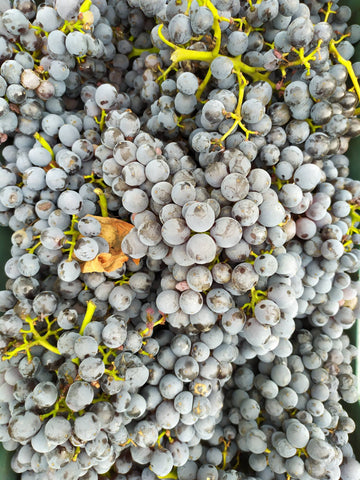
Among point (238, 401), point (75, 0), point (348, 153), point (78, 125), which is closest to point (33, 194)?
point (78, 125)

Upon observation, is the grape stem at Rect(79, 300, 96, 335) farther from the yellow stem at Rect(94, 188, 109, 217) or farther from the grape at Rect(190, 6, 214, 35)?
the grape at Rect(190, 6, 214, 35)

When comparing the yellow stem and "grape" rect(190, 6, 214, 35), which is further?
the yellow stem

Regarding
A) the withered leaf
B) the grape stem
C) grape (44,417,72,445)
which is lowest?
grape (44,417,72,445)

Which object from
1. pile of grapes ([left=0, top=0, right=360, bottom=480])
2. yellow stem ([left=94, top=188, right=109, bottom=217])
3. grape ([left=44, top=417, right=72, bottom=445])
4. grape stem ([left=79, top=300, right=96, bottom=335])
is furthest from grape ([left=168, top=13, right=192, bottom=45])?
grape ([left=44, top=417, right=72, bottom=445])

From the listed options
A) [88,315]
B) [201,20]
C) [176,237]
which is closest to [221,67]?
[201,20]

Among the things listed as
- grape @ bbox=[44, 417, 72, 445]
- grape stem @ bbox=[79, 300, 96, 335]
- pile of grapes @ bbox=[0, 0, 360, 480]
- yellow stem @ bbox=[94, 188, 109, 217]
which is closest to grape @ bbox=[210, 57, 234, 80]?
pile of grapes @ bbox=[0, 0, 360, 480]

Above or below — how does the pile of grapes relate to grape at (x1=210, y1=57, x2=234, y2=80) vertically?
below

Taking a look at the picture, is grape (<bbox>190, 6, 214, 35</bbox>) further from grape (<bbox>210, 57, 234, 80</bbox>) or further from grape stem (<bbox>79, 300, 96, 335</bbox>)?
grape stem (<bbox>79, 300, 96, 335</bbox>)

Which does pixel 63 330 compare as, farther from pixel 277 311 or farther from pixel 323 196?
pixel 323 196
